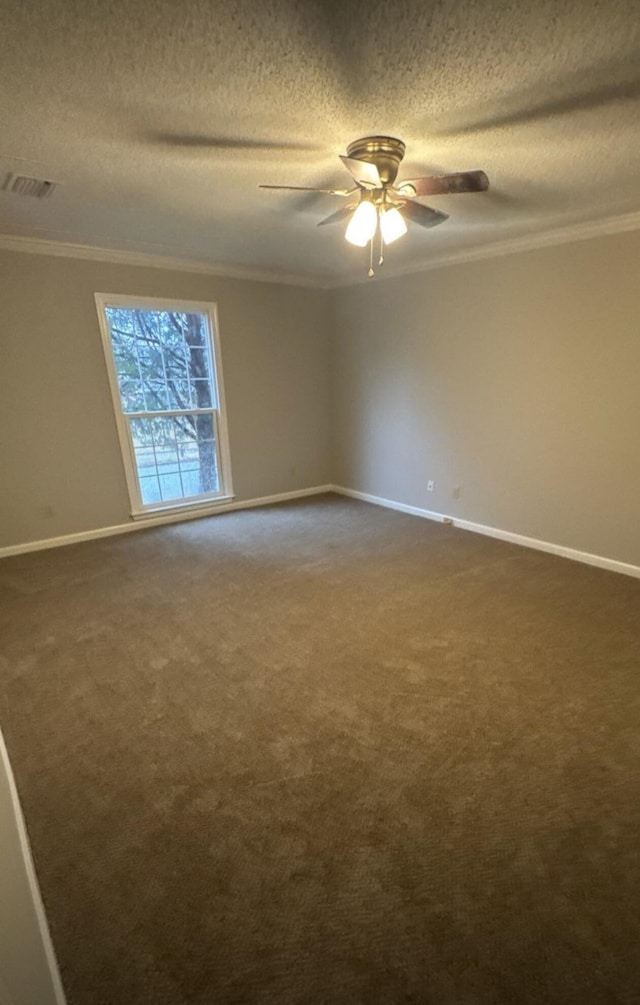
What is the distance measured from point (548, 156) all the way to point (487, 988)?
309cm

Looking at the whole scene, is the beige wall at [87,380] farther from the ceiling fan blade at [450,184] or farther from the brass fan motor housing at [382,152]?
the ceiling fan blade at [450,184]

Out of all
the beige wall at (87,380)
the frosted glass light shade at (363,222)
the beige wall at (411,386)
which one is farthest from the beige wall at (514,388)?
the frosted glass light shade at (363,222)

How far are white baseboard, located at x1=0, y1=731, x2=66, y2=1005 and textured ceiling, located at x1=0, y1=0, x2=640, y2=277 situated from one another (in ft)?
7.11

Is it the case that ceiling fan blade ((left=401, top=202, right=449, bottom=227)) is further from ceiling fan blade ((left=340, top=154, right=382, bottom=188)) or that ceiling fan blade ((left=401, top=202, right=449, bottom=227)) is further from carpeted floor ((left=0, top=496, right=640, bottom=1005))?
carpeted floor ((left=0, top=496, right=640, bottom=1005))

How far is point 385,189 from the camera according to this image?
Result: 7.16 feet

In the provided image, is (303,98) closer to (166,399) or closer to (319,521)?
(166,399)

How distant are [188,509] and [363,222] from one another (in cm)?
334

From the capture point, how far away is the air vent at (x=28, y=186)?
240 centimetres

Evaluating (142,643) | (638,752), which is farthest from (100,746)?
(638,752)

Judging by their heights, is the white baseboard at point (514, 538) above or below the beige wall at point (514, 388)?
below

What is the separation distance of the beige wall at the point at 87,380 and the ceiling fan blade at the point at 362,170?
2.83 metres

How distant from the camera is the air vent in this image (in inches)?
94.3

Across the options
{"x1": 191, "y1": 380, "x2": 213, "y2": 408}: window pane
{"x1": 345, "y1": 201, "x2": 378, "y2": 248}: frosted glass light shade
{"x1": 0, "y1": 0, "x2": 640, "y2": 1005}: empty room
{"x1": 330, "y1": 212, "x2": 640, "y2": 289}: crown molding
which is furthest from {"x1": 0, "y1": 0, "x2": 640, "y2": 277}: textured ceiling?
{"x1": 191, "y1": 380, "x2": 213, "y2": 408}: window pane

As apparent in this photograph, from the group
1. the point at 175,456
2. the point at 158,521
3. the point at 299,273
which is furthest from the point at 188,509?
the point at 299,273
